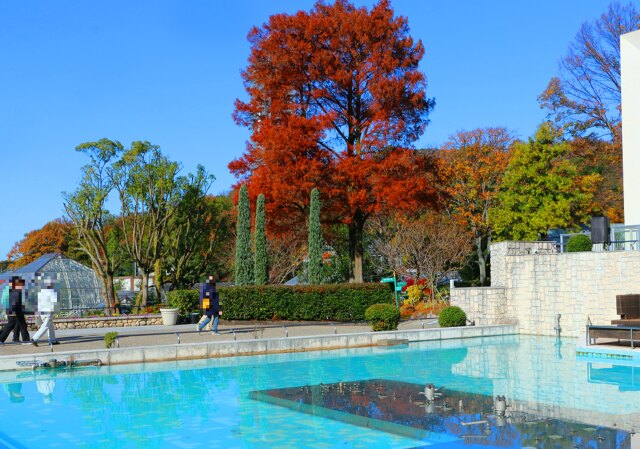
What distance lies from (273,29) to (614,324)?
18.9m

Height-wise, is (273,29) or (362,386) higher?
(273,29)

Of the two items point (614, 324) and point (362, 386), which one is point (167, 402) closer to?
point (362, 386)

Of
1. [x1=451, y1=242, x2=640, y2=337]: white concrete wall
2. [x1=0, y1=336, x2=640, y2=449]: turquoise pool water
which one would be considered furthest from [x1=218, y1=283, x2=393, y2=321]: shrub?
[x1=0, y1=336, x2=640, y2=449]: turquoise pool water

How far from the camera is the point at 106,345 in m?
17.3

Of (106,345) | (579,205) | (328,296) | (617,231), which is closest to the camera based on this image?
(106,345)

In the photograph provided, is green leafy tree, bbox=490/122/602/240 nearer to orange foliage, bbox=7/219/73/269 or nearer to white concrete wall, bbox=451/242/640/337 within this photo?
white concrete wall, bbox=451/242/640/337

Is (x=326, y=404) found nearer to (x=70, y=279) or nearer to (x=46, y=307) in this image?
(x=46, y=307)

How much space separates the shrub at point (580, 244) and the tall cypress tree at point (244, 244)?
1214cm

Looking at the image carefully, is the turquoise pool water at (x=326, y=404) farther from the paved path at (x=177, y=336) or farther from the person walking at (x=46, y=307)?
the person walking at (x=46, y=307)

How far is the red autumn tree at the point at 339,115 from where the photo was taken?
28.2 meters

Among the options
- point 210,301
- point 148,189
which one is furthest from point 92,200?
point 210,301

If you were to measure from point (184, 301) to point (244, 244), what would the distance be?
3254mm

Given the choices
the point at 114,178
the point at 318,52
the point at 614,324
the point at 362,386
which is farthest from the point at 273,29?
the point at 362,386

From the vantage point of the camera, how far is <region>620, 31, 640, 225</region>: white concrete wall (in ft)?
87.2
